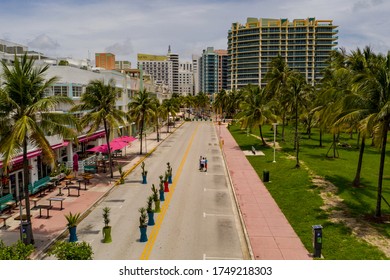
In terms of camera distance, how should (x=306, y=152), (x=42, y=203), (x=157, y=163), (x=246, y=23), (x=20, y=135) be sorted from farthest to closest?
(x=246, y=23), (x=306, y=152), (x=157, y=163), (x=42, y=203), (x=20, y=135)

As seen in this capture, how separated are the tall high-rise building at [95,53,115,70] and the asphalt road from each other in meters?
46.1

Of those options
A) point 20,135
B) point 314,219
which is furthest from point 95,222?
point 314,219

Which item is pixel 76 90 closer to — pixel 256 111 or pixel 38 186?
pixel 38 186

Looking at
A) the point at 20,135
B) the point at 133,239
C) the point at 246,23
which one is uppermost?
the point at 246,23

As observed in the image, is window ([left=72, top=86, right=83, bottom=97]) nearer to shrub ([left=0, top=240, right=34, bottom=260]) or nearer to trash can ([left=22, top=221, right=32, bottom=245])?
trash can ([left=22, top=221, right=32, bottom=245])

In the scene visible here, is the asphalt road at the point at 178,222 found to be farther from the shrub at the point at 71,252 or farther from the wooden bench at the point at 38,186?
the wooden bench at the point at 38,186

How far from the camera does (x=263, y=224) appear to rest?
20.9m

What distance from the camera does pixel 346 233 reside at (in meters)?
18.7

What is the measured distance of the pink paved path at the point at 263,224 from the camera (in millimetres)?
16938

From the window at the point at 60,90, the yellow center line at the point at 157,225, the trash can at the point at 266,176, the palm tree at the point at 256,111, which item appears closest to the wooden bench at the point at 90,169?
the window at the point at 60,90

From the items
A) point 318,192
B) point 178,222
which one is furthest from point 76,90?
point 318,192
